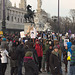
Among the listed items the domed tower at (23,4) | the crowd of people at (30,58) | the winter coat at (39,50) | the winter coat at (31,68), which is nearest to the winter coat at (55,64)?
the crowd of people at (30,58)

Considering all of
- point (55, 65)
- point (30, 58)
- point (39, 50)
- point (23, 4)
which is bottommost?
point (55, 65)

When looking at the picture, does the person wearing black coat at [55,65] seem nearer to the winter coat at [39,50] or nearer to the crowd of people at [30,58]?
the crowd of people at [30,58]

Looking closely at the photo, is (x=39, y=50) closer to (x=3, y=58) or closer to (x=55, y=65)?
(x=3, y=58)

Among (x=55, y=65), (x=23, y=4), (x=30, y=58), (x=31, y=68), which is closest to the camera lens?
(x=31, y=68)

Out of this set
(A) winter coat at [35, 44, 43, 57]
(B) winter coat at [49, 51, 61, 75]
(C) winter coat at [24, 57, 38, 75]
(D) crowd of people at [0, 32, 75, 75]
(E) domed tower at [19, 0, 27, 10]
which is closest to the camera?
(C) winter coat at [24, 57, 38, 75]

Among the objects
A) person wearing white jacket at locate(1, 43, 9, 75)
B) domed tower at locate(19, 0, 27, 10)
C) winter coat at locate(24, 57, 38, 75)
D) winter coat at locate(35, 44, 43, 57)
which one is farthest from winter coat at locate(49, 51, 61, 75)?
domed tower at locate(19, 0, 27, 10)

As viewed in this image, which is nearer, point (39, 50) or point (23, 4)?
point (39, 50)

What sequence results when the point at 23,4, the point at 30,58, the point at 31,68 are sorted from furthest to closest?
1. the point at 23,4
2. the point at 30,58
3. the point at 31,68

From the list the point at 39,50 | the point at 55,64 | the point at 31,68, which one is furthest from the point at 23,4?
the point at 31,68

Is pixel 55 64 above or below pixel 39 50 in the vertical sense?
below

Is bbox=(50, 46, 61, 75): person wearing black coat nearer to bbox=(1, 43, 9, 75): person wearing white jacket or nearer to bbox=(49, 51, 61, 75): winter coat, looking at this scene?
bbox=(49, 51, 61, 75): winter coat

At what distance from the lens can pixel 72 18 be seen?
76875 mm

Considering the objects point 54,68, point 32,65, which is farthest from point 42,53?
point 32,65

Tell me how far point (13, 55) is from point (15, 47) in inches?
17.2
